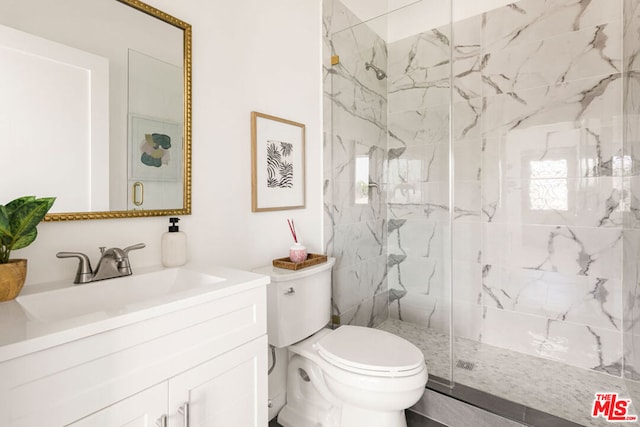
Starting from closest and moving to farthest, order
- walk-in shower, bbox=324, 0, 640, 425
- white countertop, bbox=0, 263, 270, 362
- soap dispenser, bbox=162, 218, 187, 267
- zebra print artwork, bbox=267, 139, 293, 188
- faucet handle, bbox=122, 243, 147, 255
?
white countertop, bbox=0, 263, 270, 362, faucet handle, bbox=122, 243, 147, 255, soap dispenser, bbox=162, 218, 187, 267, zebra print artwork, bbox=267, 139, 293, 188, walk-in shower, bbox=324, 0, 640, 425

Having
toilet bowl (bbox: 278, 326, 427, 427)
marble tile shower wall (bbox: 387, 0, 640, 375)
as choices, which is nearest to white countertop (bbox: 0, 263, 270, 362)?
toilet bowl (bbox: 278, 326, 427, 427)

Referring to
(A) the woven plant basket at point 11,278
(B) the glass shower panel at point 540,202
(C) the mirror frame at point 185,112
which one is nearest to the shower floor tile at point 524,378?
(B) the glass shower panel at point 540,202

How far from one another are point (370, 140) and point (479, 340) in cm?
165

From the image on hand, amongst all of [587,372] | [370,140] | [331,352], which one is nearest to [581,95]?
[370,140]

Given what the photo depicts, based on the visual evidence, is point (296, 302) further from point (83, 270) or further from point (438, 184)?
point (438, 184)

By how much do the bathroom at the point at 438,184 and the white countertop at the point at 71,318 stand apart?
0.44 meters

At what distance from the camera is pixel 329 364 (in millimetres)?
1408

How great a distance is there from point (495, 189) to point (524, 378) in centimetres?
119

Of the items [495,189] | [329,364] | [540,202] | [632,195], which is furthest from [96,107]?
[632,195]

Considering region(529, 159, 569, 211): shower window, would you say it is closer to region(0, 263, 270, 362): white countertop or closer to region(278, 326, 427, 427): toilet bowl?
region(278, 326, 427, 427): toilet bowl

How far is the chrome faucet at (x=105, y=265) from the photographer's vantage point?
0.98 metres

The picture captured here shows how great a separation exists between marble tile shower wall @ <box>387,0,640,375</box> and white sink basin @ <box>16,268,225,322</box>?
1746 millimetres

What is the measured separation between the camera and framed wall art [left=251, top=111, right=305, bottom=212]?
1.61m

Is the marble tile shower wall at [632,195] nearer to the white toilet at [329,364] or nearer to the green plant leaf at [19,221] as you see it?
the white toilet at [329,364]
